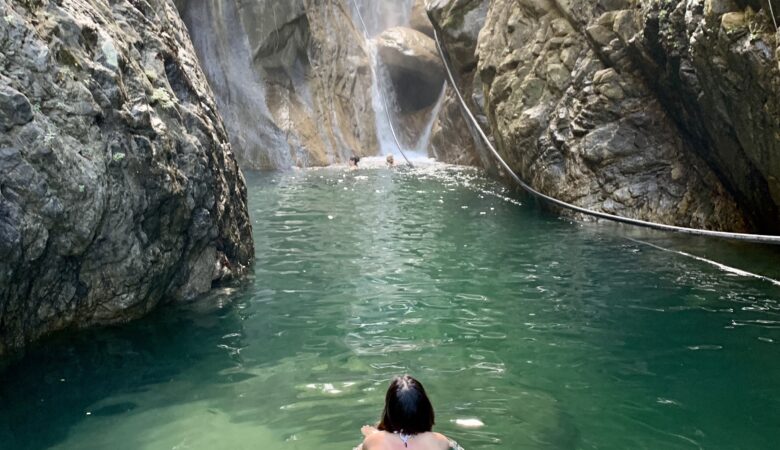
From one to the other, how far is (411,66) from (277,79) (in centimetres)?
637

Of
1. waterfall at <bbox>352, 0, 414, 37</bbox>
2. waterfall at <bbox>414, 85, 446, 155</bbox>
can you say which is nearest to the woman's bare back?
waterfall at <bbox>414, 85, 446, 155</bbox>

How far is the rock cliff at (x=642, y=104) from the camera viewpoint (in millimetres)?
7680

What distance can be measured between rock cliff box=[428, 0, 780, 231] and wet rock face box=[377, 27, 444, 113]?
39.8 ft

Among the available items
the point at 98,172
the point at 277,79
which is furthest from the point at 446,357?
the point at 277,79

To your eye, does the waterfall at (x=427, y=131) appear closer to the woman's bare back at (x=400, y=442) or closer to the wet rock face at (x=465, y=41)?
the wet rock face at (x=465, y=41)

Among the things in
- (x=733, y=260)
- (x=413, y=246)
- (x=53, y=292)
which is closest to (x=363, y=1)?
(x=413, y=246)

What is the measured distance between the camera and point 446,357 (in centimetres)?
558

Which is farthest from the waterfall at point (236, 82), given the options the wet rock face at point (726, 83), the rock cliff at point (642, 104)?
the wet rock face at point (726, 83)

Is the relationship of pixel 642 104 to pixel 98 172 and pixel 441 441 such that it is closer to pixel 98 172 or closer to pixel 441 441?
pixel 98 172

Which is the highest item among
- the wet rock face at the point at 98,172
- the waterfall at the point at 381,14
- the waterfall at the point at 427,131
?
the waterfall at the point at 381,14

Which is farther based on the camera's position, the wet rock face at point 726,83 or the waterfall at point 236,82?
the waterfall at point 236,82

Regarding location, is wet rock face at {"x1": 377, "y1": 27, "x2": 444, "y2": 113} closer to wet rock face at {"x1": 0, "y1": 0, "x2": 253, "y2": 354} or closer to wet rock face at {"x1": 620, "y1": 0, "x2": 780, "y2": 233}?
wet rock face at {"x1": 620, "y1": 0, "x2": 780, "y2": 233}

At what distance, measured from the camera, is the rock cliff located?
768cm

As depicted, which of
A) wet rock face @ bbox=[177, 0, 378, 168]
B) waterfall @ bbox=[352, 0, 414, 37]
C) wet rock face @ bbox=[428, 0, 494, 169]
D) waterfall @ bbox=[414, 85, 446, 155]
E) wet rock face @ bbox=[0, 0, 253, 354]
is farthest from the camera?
waterfall @ bbox=[352, 0, 414, 37]
